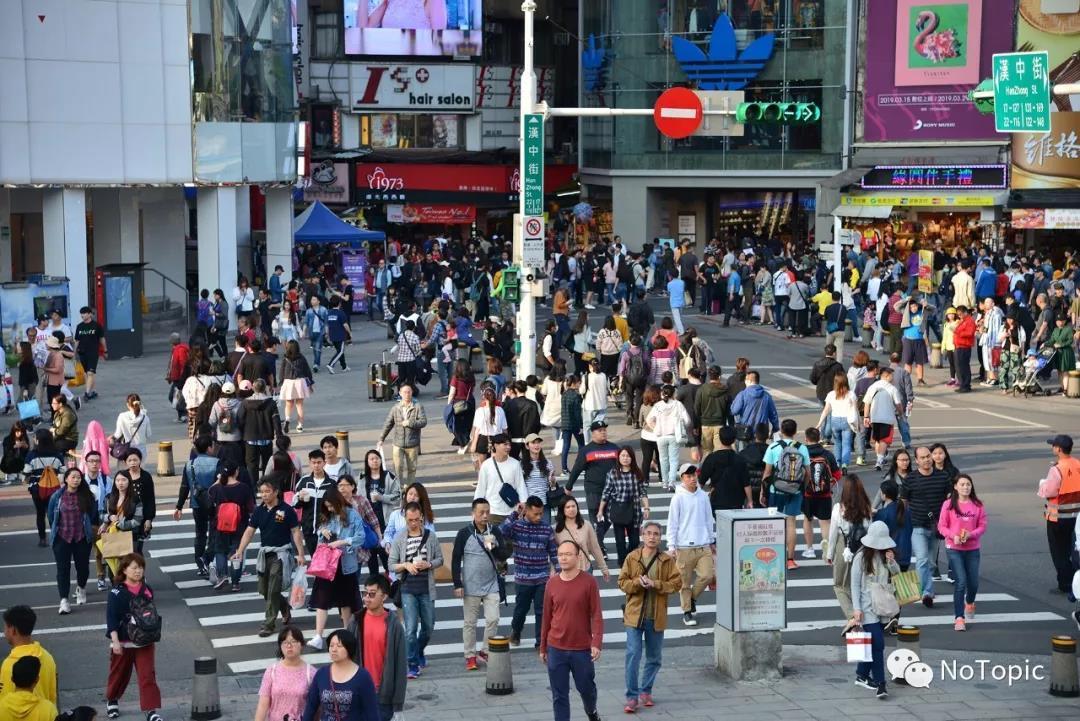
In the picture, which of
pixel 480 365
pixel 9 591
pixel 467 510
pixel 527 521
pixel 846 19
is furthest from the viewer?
pixel 846 19

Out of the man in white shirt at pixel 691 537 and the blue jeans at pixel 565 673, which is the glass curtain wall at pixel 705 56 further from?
the blue jeans at pixel 565 673

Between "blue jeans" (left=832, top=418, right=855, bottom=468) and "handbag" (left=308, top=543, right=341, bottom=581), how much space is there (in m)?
10.4

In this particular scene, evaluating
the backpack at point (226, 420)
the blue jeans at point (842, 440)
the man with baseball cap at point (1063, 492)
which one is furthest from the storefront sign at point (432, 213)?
the man with baseball cap at point (1063, 492)

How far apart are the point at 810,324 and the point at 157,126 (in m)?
16.7

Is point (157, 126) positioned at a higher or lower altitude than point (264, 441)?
higher

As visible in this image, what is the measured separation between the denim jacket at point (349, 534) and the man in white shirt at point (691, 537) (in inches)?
124

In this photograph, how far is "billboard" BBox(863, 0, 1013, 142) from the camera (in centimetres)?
5228

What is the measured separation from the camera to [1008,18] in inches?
2047

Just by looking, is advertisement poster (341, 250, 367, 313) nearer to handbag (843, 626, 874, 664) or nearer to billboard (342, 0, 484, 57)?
billboard (342, 0, 484, 57)

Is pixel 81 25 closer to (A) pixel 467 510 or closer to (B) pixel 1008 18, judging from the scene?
(A) pixel 467 510

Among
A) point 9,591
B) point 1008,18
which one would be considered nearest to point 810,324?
point 1008,18

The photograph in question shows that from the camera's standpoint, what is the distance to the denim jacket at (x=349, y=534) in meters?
15.4

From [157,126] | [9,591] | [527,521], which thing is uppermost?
[157,126]

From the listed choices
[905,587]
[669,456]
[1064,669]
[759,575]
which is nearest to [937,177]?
[669,456]
